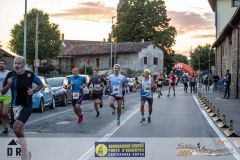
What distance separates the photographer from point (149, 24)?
270 feet

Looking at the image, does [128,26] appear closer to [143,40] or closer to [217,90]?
[143,40]

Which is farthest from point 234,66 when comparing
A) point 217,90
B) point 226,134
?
point 226,134

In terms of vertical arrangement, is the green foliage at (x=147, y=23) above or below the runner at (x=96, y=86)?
above

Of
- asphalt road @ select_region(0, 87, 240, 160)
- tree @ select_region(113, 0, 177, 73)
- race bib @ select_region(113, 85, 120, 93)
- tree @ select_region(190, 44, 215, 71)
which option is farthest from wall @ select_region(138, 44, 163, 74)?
race bib @ select_region(113, 85, 120, 93)

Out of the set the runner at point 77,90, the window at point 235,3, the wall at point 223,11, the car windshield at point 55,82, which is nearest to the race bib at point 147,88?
the runner at point 77,90

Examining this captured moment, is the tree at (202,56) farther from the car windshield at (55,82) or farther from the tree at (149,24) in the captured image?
the car windshield at (55,82)

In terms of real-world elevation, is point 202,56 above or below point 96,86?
above

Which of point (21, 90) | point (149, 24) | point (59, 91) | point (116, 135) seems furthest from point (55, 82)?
point (149, 24)

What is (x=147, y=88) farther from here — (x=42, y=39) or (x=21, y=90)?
(x=42, y=39)

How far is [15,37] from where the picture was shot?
83.6 m

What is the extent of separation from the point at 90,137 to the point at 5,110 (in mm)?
2222

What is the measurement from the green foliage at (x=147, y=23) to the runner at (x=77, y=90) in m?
66.3

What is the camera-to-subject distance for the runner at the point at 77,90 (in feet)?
52.2

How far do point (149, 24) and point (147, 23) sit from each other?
1.59ft
